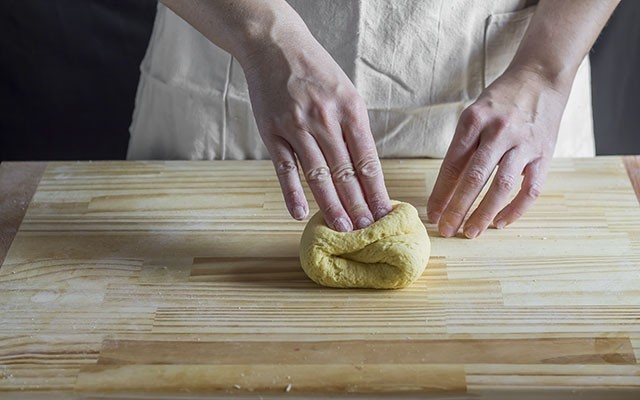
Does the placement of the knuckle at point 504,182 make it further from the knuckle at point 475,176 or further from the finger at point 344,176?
the finger at point 344,176

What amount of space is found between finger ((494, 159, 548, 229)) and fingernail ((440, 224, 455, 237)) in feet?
0.27

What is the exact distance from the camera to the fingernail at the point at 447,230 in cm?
150

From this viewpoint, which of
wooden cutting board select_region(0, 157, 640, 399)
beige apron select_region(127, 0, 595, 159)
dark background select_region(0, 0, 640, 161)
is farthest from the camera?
dark background select_region(0, 0, 640, 161)

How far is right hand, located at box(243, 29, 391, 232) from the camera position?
1389 mm

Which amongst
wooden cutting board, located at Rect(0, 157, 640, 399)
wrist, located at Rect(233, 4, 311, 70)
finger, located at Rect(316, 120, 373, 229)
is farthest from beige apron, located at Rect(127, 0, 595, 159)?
finger, located at Rect(316, 120, 373, 229)

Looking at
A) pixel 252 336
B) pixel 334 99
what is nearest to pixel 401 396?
pixel 252 336

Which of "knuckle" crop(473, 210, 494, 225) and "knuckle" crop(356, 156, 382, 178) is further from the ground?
"knuckle" crop(356, 156, 382, 178)

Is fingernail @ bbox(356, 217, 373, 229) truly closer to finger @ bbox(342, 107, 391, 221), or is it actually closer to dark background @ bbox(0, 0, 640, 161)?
finger @ bbox(342, 107, 391, 221)

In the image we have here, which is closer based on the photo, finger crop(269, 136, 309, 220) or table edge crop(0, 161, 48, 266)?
finger crop(269, 136, 309, 220)

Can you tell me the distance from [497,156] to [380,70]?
30cm

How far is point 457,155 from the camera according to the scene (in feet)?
4.90

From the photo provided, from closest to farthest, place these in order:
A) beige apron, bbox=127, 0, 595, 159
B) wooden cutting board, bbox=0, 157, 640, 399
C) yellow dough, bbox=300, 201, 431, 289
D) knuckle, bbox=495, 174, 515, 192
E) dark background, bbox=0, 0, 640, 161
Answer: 1. wooden cutting board, bbox=0, 157, 640, 399
2. yellow dough, bbox=300, 201, 431, 289
3. knuckle, bbox=495, 174, 515, 192
4. beige apron, bbox=127, 0, 595, 159
5. dark background, bbox=0, 0, 640, 161

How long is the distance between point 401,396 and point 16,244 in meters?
0.74

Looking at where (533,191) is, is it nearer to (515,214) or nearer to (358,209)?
(515,214)
